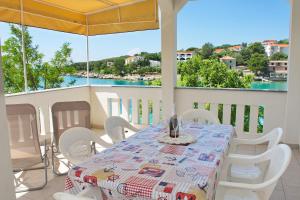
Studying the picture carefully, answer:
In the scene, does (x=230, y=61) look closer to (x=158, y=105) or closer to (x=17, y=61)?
(x=158, y=105)

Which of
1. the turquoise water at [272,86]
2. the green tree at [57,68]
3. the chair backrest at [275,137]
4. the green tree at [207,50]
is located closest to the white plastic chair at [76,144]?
the chair backrest at [275,137]

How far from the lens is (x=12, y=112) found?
2812mm

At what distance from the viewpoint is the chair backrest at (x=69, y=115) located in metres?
3.41

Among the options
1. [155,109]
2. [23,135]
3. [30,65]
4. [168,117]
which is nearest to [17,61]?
[30,65]

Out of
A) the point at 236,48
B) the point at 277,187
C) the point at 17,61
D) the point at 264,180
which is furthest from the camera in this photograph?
the point at 17,61

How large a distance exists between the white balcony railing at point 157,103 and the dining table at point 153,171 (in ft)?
8.00

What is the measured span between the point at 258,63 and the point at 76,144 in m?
4.61

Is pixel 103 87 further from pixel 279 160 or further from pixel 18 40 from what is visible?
pixel 279 160

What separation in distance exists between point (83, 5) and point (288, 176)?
14.7 feet

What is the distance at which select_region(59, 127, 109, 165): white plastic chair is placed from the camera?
210 centimetres

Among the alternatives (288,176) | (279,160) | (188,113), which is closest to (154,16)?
(188,113)

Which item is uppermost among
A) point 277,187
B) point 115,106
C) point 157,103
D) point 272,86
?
point 272,86

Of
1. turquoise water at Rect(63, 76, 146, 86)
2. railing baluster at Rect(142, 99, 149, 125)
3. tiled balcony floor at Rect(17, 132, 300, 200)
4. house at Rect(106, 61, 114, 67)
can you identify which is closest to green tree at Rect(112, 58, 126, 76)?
house at Rect(106, 61, 114, 67)

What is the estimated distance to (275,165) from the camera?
5.57 ft
